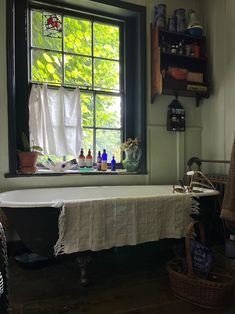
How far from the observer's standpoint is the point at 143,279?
1.99 metres

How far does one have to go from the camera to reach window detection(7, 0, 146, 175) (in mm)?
2529

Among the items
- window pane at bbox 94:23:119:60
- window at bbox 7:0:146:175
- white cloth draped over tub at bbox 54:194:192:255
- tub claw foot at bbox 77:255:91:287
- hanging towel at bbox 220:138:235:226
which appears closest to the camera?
hanging towel at bbox 220:138:235:226

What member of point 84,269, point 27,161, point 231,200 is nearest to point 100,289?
point 84,269

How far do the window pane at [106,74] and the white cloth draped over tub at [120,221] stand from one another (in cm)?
157

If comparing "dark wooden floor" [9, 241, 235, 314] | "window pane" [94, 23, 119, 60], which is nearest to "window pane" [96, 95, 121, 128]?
"window pane" [94, 23, 119, 60]

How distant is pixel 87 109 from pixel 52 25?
0.92 metres

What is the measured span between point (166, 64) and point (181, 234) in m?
1.89

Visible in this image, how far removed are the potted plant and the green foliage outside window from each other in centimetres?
60

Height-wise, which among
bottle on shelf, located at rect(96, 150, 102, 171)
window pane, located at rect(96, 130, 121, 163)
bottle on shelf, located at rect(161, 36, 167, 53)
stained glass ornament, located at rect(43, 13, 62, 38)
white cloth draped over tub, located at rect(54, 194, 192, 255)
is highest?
stained glass ornament, located at rect(43, 13, 62, 38)

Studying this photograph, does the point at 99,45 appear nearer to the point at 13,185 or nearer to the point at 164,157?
the point at 164,157

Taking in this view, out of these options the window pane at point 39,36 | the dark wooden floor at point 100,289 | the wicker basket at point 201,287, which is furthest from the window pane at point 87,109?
the wicker basket at point 201,287

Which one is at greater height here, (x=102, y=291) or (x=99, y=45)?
(x=99, y=45)

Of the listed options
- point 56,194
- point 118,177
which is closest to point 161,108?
point 118,177

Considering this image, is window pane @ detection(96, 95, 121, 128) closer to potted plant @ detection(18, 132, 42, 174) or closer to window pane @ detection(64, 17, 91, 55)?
window pane @ detection(64, 17, 91, 55)
